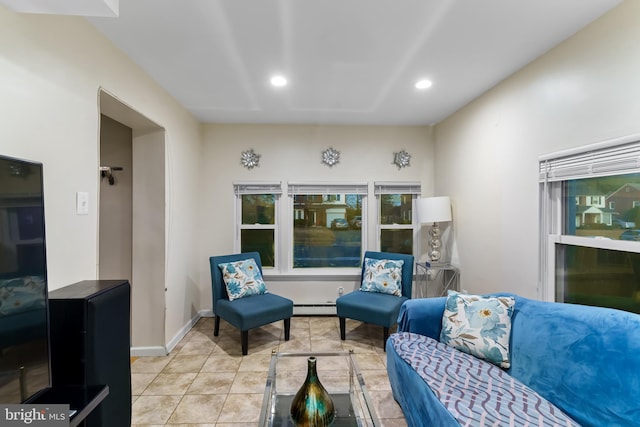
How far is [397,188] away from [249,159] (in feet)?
6.67

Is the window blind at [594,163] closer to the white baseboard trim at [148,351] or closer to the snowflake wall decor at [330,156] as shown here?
the snowflake wall decor at [330,156]

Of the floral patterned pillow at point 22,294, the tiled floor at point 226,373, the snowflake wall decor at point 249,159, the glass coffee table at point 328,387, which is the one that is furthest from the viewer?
the snowflake wall decor at point 249,159

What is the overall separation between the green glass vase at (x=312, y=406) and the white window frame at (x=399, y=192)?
2651 mm

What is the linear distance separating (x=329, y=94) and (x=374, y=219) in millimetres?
1780

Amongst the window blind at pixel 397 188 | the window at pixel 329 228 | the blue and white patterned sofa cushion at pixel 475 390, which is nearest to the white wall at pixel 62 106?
the blue and white patterned sofa cushion at pixel 475 390

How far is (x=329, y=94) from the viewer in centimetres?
285

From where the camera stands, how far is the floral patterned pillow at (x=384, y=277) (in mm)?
3312

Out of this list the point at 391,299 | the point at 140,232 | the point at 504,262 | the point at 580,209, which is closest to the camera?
the point at 580,209

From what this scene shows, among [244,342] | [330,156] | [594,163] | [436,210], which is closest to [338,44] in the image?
[594,163]

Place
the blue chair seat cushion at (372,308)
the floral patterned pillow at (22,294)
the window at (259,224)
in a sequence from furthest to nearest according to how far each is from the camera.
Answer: the window at (259,224) → the blue chair seat cushion at (372,308) → the floral patterned pillow at (22,294)

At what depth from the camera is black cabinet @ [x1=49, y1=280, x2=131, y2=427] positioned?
1.31m

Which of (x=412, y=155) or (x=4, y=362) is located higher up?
(x=412, y=155)

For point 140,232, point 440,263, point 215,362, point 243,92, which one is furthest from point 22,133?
point 440,263

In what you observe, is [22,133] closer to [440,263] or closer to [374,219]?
[374,219]
